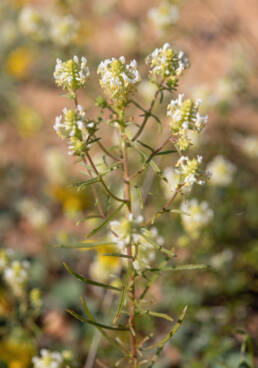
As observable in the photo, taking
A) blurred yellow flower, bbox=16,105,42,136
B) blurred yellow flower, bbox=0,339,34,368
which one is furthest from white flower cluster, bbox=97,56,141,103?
blurred yellow flower, bbox=16,105,42,136

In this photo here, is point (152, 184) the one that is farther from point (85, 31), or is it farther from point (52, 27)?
point (85, 31)

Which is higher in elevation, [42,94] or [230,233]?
[42,94]

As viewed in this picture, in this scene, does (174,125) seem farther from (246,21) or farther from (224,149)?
(246,21)

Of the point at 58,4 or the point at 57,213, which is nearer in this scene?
the point at 58,4

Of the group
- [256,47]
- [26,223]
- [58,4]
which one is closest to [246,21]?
[256,47]

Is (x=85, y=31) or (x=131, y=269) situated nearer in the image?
(x=131, y=269)

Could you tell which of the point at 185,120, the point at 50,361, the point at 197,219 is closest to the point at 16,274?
the point at 50,361

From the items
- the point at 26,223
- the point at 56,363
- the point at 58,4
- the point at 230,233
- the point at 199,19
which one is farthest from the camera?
the point at 199,19
